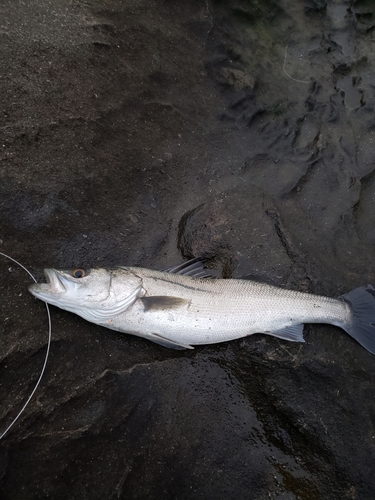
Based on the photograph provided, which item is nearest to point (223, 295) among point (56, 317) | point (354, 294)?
point (354, 294)

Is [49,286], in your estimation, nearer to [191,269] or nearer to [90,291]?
[90,291]

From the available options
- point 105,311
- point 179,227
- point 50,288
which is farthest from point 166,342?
point 179,227

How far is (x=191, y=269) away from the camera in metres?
4.41

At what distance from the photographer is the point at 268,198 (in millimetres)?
4848

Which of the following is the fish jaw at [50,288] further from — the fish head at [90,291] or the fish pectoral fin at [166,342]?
the fish pectoral fin at [166,342]

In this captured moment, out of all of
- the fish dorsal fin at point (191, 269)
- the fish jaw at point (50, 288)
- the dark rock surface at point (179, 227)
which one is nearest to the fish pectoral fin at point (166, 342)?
the dark rock surface at point (179, 227)

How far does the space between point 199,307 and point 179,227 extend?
1038 millimetres

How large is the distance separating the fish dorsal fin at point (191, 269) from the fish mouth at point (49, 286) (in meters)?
1.07

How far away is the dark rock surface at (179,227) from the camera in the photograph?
3.83m

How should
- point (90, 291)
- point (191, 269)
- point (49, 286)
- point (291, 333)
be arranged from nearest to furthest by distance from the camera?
point (49, 286) < point (90, 291) < point (291, 333) < point (191, 269)

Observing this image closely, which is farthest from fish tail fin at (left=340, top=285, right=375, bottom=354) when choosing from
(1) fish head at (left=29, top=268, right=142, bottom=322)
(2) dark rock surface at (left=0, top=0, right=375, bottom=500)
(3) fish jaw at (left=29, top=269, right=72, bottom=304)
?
(3) fish jaw at (left=29, top=269, right=72, bottom=304)

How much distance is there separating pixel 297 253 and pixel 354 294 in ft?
2.35

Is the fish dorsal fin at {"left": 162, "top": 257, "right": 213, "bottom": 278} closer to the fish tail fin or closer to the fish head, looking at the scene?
the fish head

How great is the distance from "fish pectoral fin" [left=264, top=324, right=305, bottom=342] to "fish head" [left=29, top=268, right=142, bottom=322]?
1.45 meters
